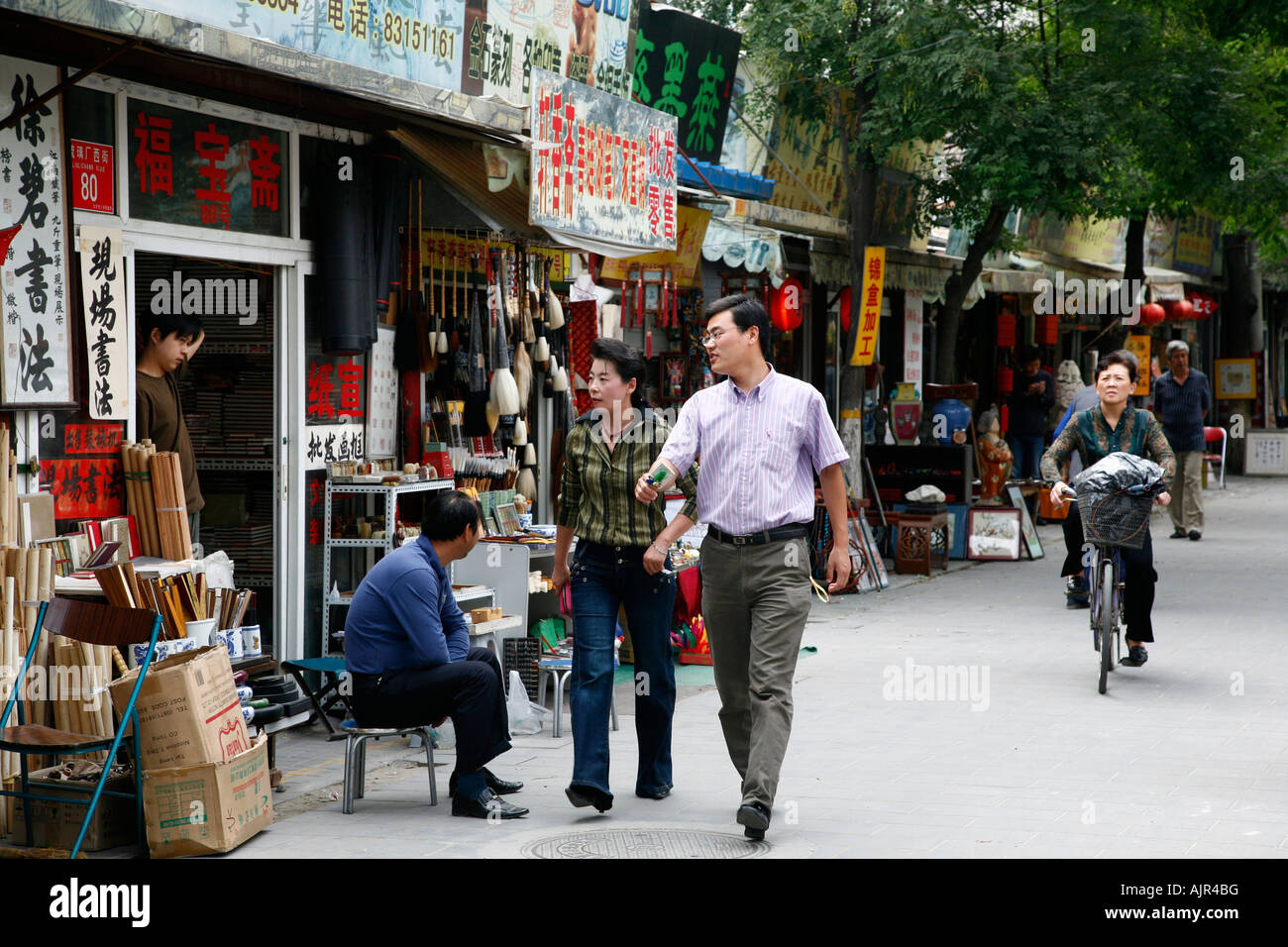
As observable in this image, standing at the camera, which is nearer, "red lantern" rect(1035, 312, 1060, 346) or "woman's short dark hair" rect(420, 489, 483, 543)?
"woman's short dark hair" rect(420, 489, 483, 543)

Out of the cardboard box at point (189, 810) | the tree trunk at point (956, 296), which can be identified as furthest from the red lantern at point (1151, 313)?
the cardboard box at point (189, 810)

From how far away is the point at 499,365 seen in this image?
1015cm

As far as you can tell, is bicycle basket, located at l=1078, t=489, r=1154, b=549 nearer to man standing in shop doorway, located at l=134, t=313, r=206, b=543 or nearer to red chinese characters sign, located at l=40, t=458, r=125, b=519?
man standing in shop doorway, located at l=134, t=313, r=206, b=543

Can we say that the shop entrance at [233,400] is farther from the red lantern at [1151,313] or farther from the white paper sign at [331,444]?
the red lantern at [1151,313]

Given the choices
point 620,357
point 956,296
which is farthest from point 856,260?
point 620,357

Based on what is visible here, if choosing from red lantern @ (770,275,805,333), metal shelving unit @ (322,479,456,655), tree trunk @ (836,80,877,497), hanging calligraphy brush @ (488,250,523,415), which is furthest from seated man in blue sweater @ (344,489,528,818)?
tree trunk @ (836,80,877,497)

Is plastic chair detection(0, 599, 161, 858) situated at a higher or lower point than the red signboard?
lower

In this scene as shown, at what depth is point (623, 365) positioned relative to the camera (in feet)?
21.5

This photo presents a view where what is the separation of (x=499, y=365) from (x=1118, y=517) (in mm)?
4081

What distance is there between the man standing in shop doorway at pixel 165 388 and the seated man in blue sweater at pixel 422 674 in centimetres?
195

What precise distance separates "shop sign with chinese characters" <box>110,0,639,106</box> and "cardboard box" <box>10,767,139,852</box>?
3.42 m

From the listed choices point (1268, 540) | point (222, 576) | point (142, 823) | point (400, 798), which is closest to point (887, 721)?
point (400, 798)

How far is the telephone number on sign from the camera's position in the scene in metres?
9.04
